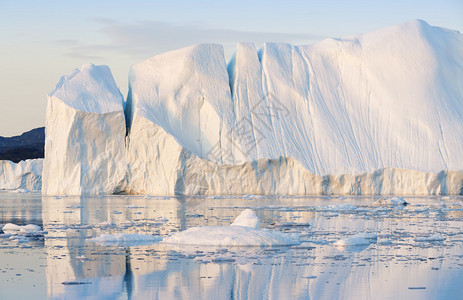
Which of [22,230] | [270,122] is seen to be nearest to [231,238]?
[22,230]

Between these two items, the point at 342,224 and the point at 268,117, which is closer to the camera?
the point at 342,224

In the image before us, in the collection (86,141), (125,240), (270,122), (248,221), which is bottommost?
(125,240)

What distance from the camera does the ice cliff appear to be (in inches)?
946

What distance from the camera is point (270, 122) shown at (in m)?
25.4

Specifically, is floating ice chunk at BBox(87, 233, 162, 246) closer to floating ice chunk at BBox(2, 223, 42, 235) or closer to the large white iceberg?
floating ice chunk at BBox(2, 223, 42, 235)

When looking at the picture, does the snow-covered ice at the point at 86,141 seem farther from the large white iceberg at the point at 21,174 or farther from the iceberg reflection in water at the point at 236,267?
the iceberg reflection in water at the point at 236,267

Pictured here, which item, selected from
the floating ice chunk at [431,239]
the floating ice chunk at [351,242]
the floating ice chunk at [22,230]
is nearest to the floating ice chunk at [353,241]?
the floating ice chunk at [351,242]

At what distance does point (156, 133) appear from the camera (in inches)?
965

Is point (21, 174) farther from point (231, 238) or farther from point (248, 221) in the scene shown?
point (231, 238)

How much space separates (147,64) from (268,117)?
551 centimetres

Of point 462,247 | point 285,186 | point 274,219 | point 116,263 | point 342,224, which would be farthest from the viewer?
point 285,186

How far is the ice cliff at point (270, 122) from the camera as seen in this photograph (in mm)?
24027

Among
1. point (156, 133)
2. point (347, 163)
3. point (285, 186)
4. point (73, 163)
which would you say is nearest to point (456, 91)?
point (347, 163)

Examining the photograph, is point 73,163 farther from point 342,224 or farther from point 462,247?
point 462,247
